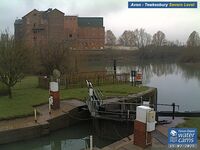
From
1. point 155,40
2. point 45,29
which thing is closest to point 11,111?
point 45,29

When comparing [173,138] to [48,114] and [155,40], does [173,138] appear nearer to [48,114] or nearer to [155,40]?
[48,114]

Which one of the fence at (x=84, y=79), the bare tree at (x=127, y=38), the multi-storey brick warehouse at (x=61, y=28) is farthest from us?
the bare tree at (x=127, y=38)

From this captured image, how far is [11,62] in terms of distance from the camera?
1847 cm

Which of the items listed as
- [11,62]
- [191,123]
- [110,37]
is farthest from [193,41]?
[191,123]

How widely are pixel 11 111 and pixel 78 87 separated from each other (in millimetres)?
10139

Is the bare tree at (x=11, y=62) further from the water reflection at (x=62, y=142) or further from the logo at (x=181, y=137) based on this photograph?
the logo at (x=181, y=137)

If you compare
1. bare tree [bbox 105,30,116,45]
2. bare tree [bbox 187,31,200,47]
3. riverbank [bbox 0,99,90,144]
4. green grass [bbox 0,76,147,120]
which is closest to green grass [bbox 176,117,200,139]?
riverbank [bbox 0,99,90,144]

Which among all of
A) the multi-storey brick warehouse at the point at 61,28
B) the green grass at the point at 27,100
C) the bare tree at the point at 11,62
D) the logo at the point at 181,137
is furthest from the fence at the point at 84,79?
the multi-storey brick warehouse at the point at 61,28

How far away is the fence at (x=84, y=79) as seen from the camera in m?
24.3

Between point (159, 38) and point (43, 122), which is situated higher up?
point (159, 38)

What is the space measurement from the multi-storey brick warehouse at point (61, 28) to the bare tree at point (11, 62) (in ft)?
161

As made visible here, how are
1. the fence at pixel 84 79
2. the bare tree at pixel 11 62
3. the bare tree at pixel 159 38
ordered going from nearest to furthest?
the bare tree at pixel 11 62 → the fence at pixel 84 79 → the bare tree at pixel 159 38

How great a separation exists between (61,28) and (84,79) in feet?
Answer: 193

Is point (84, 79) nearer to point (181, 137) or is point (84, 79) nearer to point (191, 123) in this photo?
point (191, 123)
